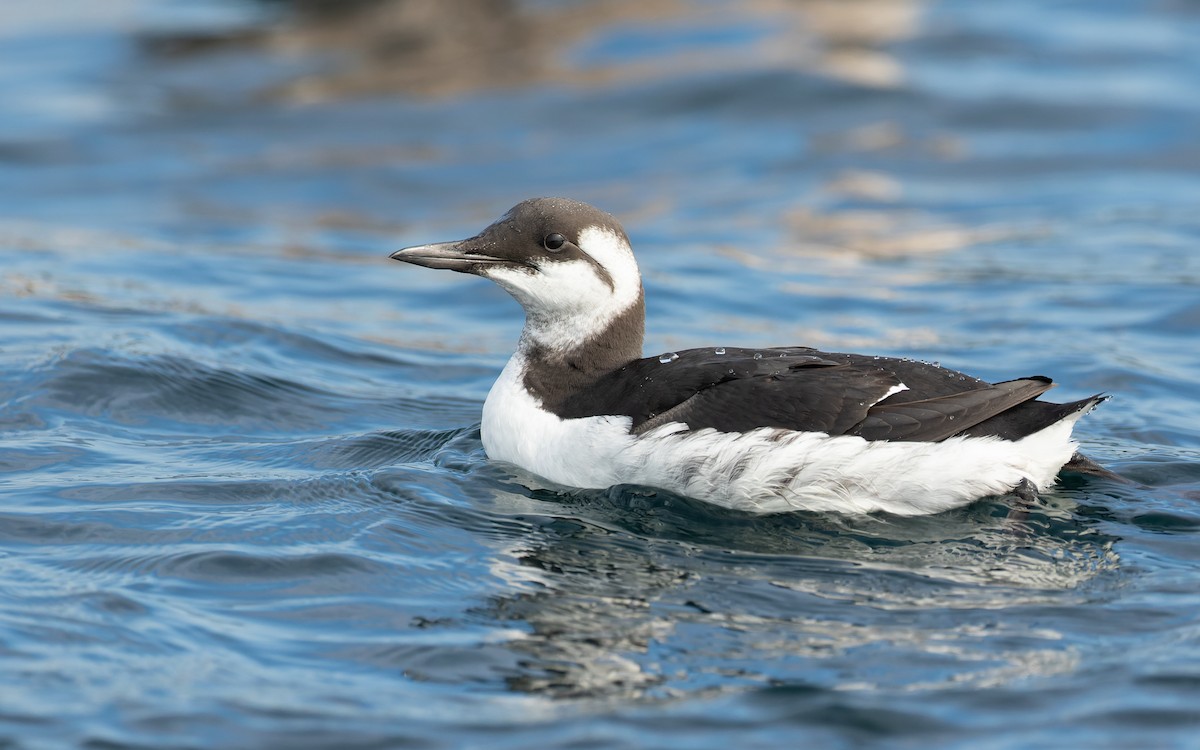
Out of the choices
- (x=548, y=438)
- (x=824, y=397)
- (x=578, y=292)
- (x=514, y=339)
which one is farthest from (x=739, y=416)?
(x=514, y=339)

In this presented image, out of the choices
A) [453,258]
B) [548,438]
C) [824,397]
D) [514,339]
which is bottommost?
[548,438]

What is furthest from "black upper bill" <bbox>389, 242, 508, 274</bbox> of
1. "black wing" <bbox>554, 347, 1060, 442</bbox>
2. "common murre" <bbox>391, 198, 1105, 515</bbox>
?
"black wing" <bbox>554, 347, 1060, 442</bbox>

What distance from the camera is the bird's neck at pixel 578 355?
650cm

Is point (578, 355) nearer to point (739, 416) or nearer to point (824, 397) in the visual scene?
point (739, 416)

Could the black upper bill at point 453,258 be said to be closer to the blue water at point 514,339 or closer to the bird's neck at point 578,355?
the bird's neck at point 578,355

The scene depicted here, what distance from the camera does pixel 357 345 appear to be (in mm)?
9117

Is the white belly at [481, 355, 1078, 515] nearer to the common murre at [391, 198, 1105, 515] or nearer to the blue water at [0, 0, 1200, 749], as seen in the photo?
the common murre at [391, 198, 1105, 515]

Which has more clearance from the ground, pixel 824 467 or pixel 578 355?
pixel 578 355

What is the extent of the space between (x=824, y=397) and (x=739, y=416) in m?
0.34

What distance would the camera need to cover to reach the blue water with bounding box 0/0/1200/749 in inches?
176

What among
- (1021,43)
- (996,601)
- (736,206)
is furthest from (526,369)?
(1021,43)

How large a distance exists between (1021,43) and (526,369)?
12.1 metres

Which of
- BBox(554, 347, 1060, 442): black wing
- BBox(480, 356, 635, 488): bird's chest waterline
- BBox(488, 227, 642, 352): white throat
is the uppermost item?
BBox(488, 227, 642, 352): white throat

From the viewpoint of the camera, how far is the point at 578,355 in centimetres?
655
